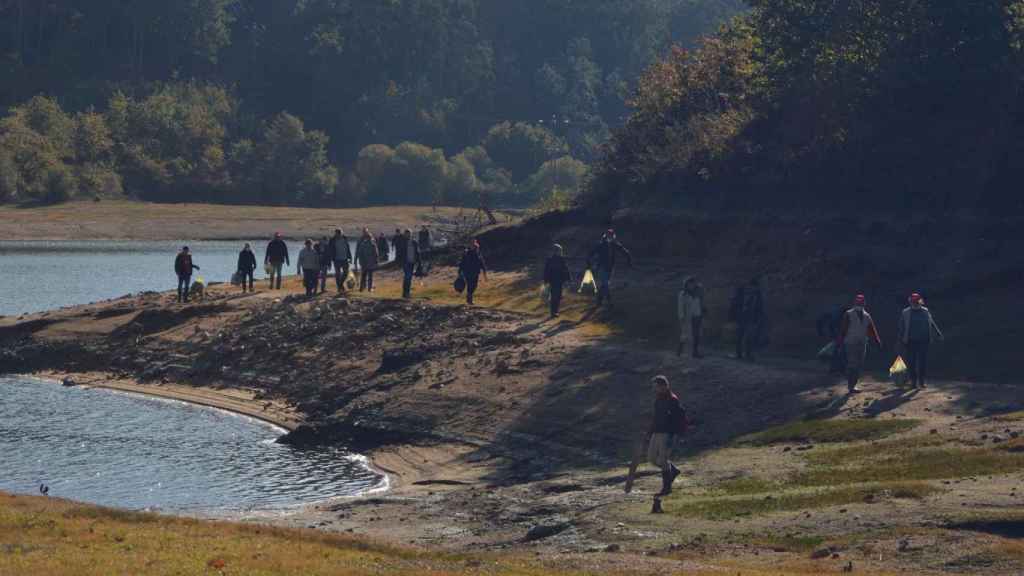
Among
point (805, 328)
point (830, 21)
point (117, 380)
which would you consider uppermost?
point (830, 21)

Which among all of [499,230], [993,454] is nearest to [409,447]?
[993,454]

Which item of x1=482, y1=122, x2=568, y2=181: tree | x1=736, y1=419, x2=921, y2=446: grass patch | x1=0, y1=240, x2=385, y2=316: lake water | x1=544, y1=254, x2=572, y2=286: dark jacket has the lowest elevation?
x1=0, y1=240, x2=385, y2=316: lake water

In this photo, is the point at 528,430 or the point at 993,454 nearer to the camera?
the point at 993,454

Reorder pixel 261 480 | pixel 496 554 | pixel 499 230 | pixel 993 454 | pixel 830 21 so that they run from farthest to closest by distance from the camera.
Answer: pixel 499 230 → pixel 830 21 → pixel 261 480 → pixel 993 454 → pixel 496 554

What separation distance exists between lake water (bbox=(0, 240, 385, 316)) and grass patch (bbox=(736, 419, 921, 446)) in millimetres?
36195

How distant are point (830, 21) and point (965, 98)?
5543 millimetres

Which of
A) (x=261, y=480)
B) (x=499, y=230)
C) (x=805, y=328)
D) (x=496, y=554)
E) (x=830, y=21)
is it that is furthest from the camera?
(x=499, y=230)

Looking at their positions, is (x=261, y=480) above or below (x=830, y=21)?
below

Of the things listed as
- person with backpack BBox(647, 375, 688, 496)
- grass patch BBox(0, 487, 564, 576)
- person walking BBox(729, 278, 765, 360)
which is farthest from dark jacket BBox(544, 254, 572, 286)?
grass patch BBox(0, 487, 564, 576)

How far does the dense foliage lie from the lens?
137 ft

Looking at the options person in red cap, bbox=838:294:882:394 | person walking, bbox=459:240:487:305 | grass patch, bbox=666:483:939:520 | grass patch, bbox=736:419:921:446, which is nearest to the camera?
grass patch, bbox=666:483:939:520

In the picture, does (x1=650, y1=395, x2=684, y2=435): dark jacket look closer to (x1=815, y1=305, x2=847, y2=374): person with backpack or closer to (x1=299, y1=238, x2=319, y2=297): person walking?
(x1=815, y1=305, x2=847, y2=374): person with backpack

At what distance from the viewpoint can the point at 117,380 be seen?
4206 cm

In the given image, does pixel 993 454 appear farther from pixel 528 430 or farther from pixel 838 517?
pixel 528 430
